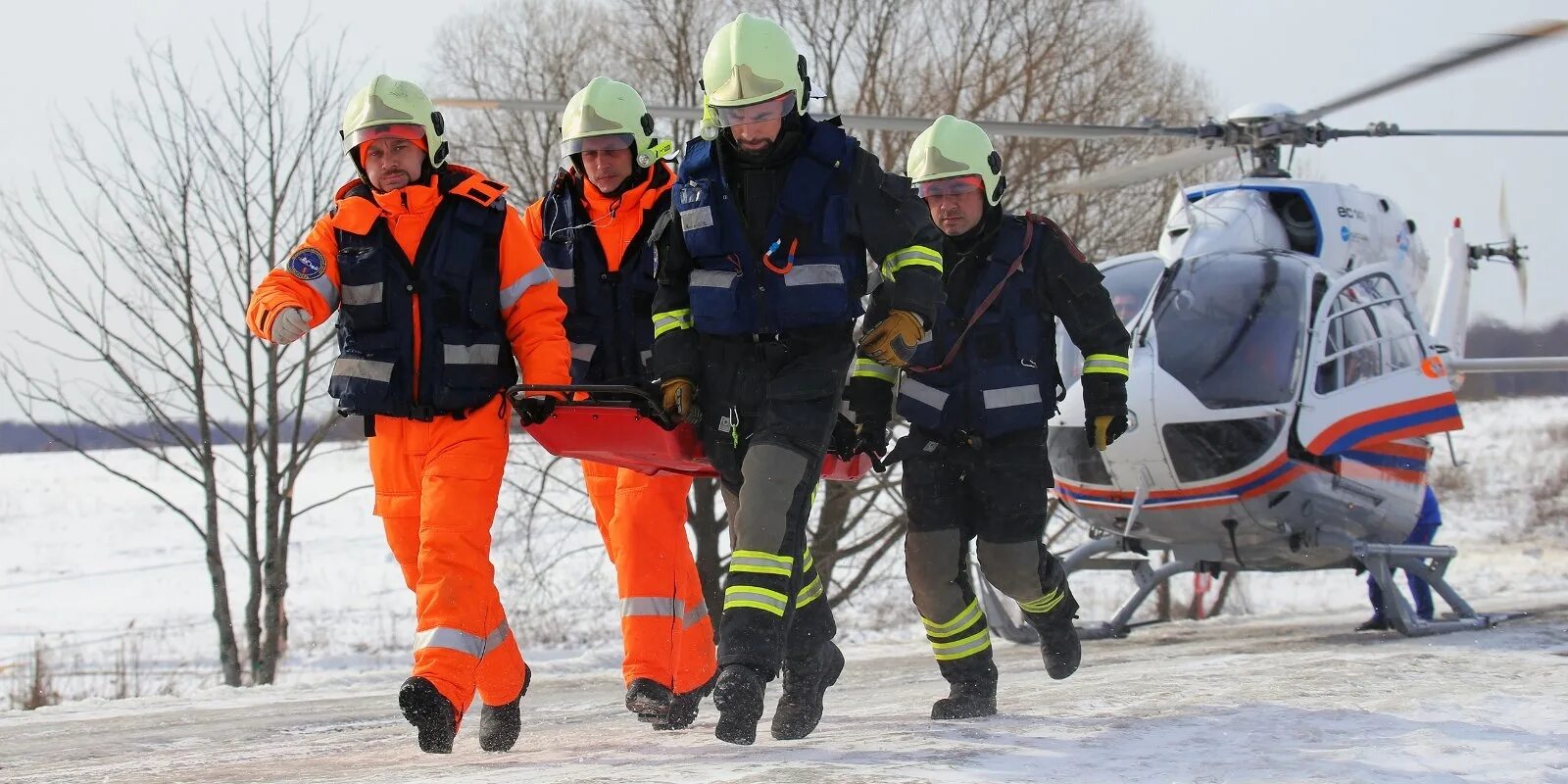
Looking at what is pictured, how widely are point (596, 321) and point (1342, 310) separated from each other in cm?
492

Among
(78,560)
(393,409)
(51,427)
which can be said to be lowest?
(78,560)

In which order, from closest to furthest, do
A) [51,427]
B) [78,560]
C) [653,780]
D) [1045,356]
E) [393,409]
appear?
[653,780] → [393,409] → [1045,356] → [51,427] → [78,560]

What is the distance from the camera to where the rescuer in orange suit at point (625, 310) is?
5215mm

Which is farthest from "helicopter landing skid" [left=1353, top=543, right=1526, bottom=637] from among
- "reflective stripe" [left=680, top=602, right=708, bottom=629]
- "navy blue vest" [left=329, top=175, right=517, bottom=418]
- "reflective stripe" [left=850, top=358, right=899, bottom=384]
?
"navy blue vest" [left=329, top=175, right=517, bottom=418]

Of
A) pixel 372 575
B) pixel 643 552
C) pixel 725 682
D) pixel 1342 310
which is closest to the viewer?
pixel 725 682

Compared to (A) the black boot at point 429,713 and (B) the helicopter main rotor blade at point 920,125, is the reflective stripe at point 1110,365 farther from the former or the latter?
(A) the black boot at point 429,713

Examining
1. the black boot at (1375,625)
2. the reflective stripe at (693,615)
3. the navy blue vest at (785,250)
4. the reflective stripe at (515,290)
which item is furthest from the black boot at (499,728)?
the black boot at (1375,625)

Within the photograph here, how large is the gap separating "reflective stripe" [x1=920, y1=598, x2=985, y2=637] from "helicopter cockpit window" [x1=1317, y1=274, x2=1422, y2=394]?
12.5 feet

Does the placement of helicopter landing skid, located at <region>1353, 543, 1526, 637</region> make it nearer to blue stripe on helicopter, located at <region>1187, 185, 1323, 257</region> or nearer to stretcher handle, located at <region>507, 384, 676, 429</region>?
blue stripe on helicopter, located at <region>1187, 185, 1323, 257</region>

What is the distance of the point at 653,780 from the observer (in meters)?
3.55

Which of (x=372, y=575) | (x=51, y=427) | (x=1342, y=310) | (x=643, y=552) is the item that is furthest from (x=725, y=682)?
(x=372, y=575)

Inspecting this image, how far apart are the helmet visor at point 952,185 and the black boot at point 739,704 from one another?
2301mm

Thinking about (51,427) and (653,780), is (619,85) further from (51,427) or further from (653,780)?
(51,427)

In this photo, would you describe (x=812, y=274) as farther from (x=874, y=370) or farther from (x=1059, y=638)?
(x=1059, y=638)
